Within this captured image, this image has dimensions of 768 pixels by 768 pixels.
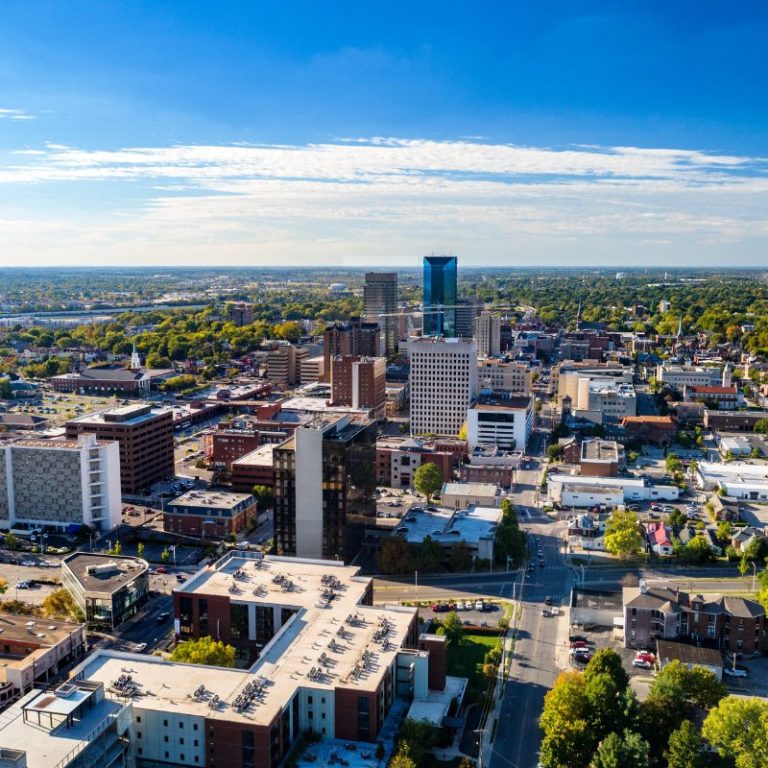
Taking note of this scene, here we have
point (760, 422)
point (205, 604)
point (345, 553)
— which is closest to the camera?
point (205, 604)

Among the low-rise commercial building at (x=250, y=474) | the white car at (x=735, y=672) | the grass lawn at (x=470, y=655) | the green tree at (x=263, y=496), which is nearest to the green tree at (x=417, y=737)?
the grass lawn at (x=470, y=655)

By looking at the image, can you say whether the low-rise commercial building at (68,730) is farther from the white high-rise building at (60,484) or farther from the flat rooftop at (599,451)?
the flat rooftop at (599,451)

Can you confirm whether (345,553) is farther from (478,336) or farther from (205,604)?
(478,336)

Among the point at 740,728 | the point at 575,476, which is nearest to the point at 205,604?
the point at 740,728

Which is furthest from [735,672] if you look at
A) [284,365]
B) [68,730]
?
[284,365]

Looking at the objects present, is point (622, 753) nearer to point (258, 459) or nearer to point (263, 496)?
point (263, 496)

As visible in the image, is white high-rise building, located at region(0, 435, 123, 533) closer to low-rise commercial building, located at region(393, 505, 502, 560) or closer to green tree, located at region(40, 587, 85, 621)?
green tree, located at region(40, 587, 85, 621)

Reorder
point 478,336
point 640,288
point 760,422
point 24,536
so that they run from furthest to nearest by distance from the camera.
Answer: point 640,288 < point 478,336 < point 760,422 < point 24,536
